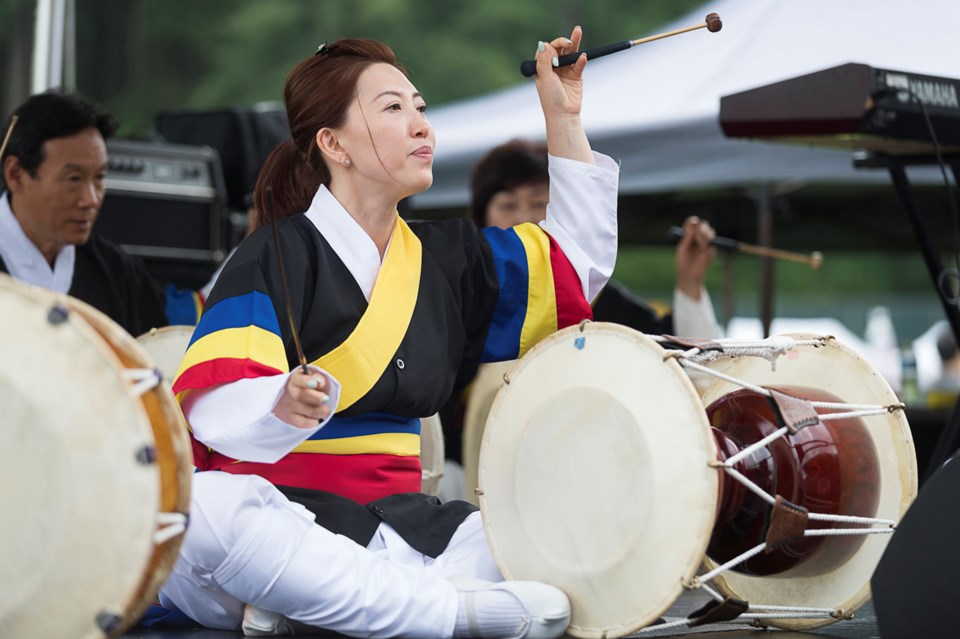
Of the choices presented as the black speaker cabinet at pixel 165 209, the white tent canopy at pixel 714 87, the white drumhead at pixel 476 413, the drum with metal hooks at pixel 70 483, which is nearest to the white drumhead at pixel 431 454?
the white drumhead at pixel 476 413

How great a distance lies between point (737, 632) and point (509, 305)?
627 mm

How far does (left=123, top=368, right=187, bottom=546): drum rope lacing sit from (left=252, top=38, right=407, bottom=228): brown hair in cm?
59

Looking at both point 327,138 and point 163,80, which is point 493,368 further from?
point 163,80

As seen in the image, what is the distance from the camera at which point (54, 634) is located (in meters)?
1.38

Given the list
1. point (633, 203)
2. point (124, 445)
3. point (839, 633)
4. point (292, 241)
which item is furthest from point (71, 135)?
point (633, 203)

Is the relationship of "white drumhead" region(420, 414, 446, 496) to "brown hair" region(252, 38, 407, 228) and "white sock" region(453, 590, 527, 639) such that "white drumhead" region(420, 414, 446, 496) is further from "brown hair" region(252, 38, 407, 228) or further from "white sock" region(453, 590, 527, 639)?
"white sock" region(453, 590, 527, 639)

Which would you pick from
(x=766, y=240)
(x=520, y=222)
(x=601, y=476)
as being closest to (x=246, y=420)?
(x=601, y=476)

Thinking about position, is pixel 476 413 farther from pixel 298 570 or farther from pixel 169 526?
pixel 169 526

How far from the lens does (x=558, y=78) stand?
6.68ft

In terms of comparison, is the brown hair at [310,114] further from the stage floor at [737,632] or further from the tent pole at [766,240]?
the tent pole at [766,240]

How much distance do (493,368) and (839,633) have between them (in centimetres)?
130

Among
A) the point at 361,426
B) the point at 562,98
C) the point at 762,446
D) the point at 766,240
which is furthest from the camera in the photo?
the point at 766,240

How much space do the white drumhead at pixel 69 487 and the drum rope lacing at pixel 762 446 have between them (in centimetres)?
72

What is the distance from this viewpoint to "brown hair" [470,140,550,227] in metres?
3.29
